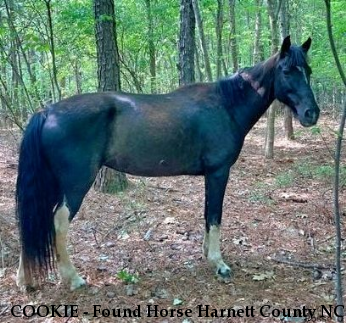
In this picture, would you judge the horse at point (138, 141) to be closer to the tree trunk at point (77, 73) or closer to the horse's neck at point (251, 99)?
the horse's neck at point (251, 99)

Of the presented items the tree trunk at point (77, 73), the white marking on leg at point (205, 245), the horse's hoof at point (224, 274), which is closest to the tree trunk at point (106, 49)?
the white marking on leg at point (205, 245)

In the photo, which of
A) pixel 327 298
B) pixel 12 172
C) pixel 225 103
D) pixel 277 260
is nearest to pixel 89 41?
pixel 12 172

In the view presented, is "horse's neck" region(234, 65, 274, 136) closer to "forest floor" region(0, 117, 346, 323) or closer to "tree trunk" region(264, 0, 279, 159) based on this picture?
"forest floor" region(0, 117, 346, 323)

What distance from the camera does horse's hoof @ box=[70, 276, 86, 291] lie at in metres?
3.87

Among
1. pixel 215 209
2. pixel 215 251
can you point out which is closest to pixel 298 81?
pixel 215 209

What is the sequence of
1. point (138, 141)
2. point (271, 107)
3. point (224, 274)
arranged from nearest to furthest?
point (138, 141)
point (224, 274)
point (271, 107)

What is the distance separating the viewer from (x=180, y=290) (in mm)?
3924

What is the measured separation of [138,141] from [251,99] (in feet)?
4.43

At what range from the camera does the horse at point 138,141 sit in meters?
3.72

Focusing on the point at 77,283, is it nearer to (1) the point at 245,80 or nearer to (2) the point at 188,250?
(2) the point at 188,250

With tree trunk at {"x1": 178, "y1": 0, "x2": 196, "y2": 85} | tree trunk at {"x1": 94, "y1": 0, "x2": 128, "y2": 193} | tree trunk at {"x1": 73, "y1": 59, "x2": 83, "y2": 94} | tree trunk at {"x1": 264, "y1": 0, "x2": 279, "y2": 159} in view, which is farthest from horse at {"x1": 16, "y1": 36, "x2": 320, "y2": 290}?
tree trunk at {"x1": 73, "y1": 59, "x2": 83, "y2": 94}

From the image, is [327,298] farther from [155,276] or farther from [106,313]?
[106,313]

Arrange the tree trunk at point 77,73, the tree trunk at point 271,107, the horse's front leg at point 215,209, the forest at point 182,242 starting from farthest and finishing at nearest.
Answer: the tree trunk at point 77,73 → the tree trunk at point 271,107 → the horse's front leg at point 215,209 → the forest at point 182,242

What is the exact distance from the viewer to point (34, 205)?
369 cm
